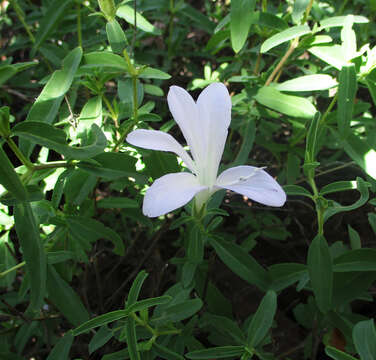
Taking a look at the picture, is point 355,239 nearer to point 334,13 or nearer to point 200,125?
point 200,125

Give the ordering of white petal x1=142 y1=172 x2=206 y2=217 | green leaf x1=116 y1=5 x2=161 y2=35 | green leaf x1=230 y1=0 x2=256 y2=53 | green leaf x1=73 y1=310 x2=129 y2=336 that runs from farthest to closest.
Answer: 1. green leaf x1=116 y1=5 x2=161 y2=35
2. green leaf x1=230 y1=0 x2=256 y2=53
3. green leaf x1=73 y1=310 x2=129 y2=336
4. white petal x1=142 y1=172 x2=206 y2=217

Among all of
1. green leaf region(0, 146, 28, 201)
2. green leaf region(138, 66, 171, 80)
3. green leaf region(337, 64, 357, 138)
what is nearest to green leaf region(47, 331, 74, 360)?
green leaf region(0, 146, 28, 201)

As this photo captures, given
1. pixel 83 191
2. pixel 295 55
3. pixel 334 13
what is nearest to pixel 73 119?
pixel 83 191

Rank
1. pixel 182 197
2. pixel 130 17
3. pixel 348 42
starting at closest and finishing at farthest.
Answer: pixel 182 197, pixel 348 42, pixel 130 17

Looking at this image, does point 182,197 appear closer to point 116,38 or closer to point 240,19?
point 116,38

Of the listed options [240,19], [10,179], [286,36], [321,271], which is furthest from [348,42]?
[10,179]

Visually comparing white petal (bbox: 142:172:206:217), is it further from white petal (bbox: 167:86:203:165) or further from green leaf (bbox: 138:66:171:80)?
green leaf (bbox: 138:66:171:80)

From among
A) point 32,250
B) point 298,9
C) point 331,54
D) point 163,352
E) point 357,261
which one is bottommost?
point 163,352
